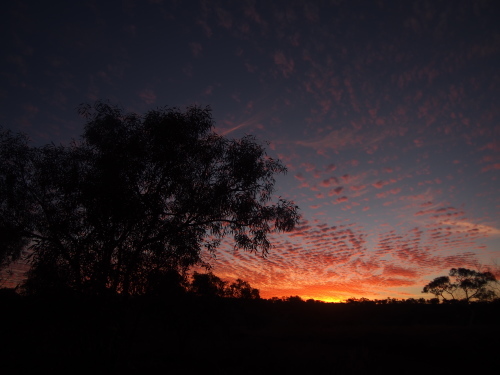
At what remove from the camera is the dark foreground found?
899cm

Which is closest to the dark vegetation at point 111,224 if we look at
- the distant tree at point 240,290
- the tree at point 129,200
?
the tree at point 129,200

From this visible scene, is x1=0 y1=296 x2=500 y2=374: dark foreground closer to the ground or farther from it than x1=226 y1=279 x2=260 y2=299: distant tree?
closer to the ground

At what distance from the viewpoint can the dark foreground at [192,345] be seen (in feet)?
29.5

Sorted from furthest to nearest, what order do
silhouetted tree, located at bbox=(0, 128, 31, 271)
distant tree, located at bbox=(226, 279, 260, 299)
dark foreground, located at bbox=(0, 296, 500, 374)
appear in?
distant tree, located at bbox=(226, 279, 260, 299) < silhouetted tree, located at bbox=(0, 128, 31, 271) < dark foreground, located at bbox=(0, 296, 500, 374)

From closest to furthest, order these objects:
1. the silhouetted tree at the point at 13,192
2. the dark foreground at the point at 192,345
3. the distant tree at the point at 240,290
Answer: the dark foreground at the point at 192,345 < the silhouetted tree at the point at 13,192 < the distant tree at the point at 240,290

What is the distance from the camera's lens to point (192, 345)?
42.9 metres

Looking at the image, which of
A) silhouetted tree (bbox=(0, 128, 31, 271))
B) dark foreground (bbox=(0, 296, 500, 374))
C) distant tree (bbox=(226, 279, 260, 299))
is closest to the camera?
dark foreground (bbox=(0, 296, 500, 374))

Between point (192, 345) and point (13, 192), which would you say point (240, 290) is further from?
point (13, 192)

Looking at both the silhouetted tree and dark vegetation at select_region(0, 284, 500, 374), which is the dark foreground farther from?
the silhouetted tree

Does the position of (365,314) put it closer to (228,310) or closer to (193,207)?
(228,310)

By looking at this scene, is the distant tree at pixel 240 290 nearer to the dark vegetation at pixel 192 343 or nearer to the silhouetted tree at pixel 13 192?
the dark vegetation at pixel 192 343

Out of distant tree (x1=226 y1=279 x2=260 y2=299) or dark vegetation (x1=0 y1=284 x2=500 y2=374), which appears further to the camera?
distant tree (x1=226 y1=279 x2=260 y2=299)

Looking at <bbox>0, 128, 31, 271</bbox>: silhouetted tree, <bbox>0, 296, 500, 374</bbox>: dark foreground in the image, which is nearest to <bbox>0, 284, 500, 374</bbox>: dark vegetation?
<bbox>0, 296, 500, 374</bbox>: dark foreground

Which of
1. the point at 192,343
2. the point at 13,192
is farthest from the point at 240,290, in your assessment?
the point at 13,192
